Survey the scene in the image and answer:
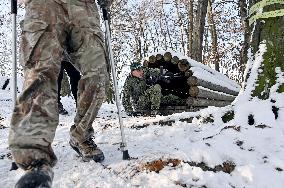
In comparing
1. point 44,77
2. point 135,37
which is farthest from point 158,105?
point 135,37

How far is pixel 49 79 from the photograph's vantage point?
8.26 feet

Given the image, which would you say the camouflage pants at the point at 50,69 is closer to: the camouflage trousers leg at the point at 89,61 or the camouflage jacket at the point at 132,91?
the camouflage trousers leg at the point at 89,61

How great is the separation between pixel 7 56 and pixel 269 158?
148 feet

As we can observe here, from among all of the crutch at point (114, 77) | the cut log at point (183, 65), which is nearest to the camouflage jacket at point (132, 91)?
the cut log at point (183, 65)

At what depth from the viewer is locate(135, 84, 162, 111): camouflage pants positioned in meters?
9.57

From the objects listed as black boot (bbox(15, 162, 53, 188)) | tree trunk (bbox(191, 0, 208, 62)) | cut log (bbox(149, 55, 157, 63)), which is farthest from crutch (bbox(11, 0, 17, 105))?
tree trunk (bbox(191, 0, 208, 62))

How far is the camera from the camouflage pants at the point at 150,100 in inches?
377

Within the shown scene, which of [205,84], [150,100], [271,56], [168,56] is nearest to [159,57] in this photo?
[168,56]

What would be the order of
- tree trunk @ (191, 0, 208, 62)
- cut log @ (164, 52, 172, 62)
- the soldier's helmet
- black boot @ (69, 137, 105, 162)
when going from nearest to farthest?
1. black boot @ (69, 137, 105, 162)
2. the soldier's helmet
3. cut log @ (164, 52, 172, 62)
4. tree trunk @ (191, 0, 208, 62)

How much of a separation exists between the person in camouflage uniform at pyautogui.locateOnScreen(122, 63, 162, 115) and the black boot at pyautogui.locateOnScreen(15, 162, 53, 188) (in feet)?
24.1

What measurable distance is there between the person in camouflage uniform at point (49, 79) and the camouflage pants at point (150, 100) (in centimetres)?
625

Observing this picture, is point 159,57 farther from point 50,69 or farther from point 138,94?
point 50,69

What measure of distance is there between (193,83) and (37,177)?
8426mm

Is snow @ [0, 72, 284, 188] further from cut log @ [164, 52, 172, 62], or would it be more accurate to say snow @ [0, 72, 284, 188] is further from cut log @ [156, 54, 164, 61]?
cut log @ [156, 54, 164, 61]
